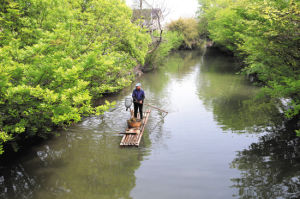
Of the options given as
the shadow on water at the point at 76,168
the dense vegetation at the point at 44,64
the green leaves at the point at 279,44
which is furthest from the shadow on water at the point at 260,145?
the dense vegetation at the point at 44,64

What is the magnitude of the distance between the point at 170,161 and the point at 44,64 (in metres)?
5.43

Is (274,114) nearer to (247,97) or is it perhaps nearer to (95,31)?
(247,97)

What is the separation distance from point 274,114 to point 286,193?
7.62 m

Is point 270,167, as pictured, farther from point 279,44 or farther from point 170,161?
point 279,44

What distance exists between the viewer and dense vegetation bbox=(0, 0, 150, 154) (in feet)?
21.0

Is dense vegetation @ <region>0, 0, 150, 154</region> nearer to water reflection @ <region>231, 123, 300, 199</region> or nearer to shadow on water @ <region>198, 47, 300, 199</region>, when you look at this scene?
water reflection @ <region>231, 123, 300, 199</region>

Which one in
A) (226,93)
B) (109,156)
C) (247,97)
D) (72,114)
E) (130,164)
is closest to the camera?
(72,114)

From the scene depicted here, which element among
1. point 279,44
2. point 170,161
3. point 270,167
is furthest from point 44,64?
point 279,44

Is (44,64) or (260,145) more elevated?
(44,64)

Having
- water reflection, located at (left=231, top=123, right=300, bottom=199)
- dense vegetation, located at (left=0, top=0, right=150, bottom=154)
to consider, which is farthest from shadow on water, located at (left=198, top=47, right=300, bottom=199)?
dense vegetation, located at (left=0, top=0, right=150, bottom=154)

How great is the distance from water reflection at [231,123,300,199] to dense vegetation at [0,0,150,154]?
511cm

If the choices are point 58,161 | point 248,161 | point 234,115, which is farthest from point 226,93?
point 58,161

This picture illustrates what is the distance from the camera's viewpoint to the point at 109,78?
14.6 meters

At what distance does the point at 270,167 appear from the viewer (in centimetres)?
821
